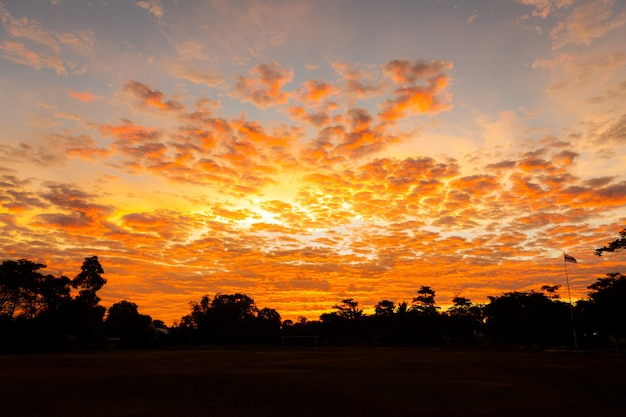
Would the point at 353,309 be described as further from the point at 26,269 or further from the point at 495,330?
the point at 26,269

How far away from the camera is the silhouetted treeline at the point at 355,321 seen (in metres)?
83.5

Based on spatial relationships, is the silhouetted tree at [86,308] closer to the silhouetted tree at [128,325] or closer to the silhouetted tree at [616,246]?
the silhouetted tree at [128,325]

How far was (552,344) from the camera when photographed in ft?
310

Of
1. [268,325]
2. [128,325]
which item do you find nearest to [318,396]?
[128,325]

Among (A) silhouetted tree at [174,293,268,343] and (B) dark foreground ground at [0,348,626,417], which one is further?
(A) silhouetted tree at [174,293,268,343]

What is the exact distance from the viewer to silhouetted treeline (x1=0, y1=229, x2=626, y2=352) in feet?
274

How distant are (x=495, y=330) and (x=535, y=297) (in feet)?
38.2

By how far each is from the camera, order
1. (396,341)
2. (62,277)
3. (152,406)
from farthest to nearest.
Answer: (396,341), (62,277), (152,406)

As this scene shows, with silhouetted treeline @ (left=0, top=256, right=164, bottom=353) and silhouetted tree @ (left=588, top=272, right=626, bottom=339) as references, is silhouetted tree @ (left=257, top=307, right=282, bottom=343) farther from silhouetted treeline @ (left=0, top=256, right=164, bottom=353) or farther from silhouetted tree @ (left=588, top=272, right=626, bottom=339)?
silhouetted tree @ (left=588, top=272, right=626, bottom=339)

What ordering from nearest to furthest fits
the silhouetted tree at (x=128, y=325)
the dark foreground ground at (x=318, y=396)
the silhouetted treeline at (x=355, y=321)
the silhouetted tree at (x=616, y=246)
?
the dark foreground ground at (x=318, y=396) < the silhouetted tree at (x=616, y=246) < the silhouetted treeline at (x=355, y=321) < the silhouetted tree at (x=128, y=325)

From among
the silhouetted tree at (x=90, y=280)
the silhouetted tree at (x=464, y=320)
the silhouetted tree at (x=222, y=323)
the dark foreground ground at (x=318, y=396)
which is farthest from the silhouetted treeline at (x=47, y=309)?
the silhouetted tree at (x=464, y=320)

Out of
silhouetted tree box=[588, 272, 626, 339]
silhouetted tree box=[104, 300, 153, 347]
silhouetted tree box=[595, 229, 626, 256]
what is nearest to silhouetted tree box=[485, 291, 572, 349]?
silhouetted tree box=[588, 272, 626, 339]

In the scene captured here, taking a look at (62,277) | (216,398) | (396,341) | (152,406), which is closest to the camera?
(152,406)

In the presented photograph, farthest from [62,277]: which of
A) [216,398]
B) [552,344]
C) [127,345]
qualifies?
[552,344]
